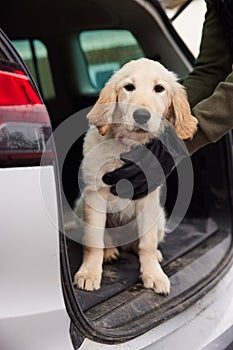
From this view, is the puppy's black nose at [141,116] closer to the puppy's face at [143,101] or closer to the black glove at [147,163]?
the puppy's face at [143,101]

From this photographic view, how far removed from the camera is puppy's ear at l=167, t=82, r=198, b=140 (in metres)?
1.77

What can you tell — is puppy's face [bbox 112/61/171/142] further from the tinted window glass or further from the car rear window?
the tinted window glass

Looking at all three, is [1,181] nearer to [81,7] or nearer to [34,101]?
[34,101]

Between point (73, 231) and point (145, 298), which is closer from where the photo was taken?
point (145, 298)

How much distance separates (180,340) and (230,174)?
120cm

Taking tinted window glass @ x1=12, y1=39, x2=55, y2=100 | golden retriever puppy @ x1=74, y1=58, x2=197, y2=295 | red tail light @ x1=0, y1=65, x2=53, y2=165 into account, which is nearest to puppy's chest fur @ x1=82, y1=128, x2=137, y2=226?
golden retriever puppy @ x1=74, y1=58, x2=197, y2=295

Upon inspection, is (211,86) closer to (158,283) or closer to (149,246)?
(149,246)

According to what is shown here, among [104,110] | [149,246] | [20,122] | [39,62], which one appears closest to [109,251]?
[149,246]

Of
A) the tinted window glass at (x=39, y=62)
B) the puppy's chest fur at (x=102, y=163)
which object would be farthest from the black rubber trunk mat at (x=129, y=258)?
the tinted window glass at (x=39, y=62)

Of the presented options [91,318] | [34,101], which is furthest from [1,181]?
[91,318]

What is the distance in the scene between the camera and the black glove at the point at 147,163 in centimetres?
185

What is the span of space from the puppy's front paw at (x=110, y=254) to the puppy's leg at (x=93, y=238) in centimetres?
16

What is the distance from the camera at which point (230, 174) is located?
274 cm

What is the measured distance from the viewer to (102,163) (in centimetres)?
189
